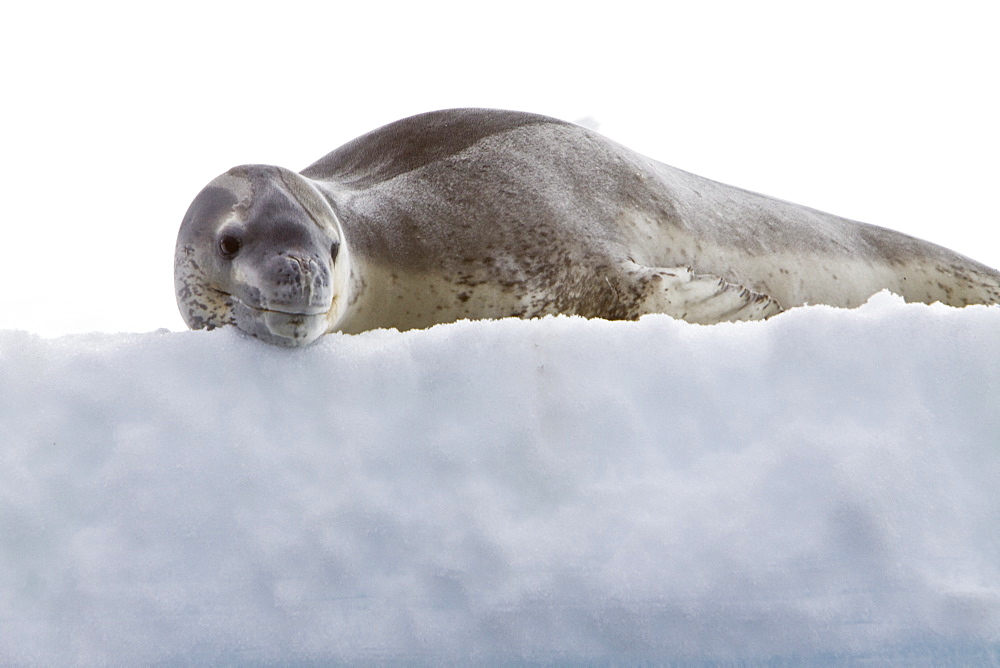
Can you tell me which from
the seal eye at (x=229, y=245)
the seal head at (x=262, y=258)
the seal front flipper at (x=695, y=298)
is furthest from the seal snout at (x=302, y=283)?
the seal front flipper at (x=695, y=298)

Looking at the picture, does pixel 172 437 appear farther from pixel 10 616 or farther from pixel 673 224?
pixel 673 224

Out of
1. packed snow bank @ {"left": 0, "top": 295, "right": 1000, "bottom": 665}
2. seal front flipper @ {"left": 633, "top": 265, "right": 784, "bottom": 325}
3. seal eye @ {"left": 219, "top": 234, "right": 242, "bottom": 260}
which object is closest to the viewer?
packed snow bank @ {"left": 0, "top": 295, "right": 1000, "bottom": 665}

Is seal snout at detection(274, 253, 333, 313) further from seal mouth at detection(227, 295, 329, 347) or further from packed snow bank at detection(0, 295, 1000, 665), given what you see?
packed snow bank at detection(0, 295, 1000, 665)

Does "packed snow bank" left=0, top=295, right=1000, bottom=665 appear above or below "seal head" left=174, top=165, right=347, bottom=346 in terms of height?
below

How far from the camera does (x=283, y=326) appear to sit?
180 cm

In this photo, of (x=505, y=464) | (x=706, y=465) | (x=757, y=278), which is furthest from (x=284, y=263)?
(x=757, y=278)

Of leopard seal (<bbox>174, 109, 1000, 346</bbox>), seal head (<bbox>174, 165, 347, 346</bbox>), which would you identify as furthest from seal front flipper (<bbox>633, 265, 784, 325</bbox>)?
seal head (<bbox>174, 165, 347, 346</bbox>)

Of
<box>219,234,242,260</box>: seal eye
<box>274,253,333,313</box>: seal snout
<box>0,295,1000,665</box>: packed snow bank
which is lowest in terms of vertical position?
<box>0,295,1000,665</box>: packed snow bank

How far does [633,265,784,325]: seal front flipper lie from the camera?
8.81ft

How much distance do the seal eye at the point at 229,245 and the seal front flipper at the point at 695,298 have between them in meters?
1.19

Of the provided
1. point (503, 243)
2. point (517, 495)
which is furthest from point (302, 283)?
point (503, 243)

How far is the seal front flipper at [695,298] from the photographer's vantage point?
269 centimetres

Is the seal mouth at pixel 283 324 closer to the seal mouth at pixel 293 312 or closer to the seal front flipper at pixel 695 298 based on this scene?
the seal mouth at pixel 293 312

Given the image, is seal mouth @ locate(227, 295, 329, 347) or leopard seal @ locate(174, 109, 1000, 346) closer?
seal mouth @ locate(227, 295, 329, 347)
